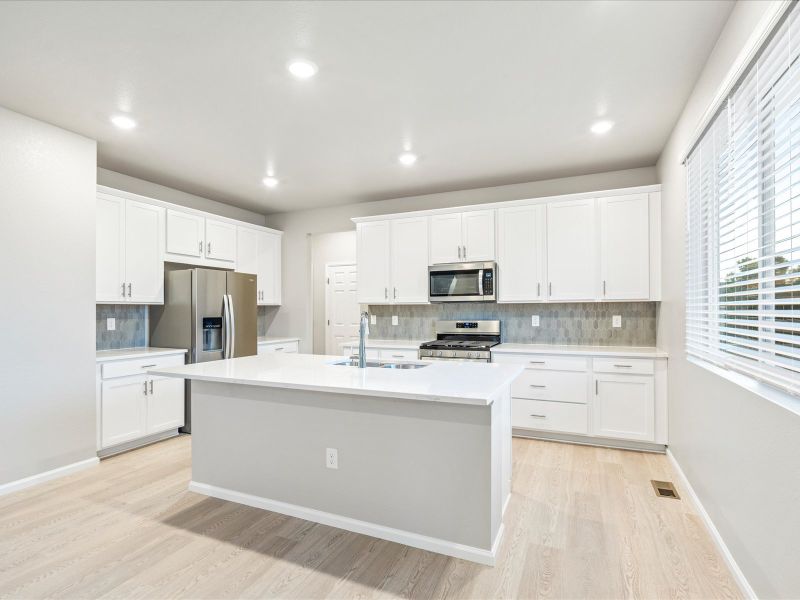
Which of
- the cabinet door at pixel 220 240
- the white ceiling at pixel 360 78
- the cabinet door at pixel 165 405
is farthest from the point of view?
the cabinet door at pixel 220 240

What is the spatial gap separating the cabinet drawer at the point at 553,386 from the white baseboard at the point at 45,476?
351cm

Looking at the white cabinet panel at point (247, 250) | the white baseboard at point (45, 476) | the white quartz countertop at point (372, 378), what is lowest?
the white baseboard at point (45, 476)

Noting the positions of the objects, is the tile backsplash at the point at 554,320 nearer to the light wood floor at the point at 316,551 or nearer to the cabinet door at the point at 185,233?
the light wood floor at the point at 316,551

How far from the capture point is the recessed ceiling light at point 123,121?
3.04m

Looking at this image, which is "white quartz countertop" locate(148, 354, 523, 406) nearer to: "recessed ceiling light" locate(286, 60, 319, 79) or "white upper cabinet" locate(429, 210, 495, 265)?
"recessed ceiling light" locate(286, 60, 319, 79)

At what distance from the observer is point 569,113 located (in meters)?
3.04

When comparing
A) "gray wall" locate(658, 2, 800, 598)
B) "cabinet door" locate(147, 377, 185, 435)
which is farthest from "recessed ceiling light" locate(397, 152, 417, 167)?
"cabinet door" locate(147, 377, 185, 435)

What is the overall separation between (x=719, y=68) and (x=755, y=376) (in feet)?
5.06

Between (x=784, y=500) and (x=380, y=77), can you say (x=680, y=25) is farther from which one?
(x=784, y=500)

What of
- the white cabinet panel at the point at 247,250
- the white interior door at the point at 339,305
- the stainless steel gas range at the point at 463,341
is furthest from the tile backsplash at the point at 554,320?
the white cabinet panel at the point at 247,250

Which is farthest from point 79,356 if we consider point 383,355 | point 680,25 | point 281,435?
point 680,25

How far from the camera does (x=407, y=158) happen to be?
3936 millimetres

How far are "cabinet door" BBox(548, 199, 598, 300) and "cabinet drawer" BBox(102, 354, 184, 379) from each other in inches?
144

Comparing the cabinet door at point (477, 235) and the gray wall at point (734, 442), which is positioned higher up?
the cabinet door at point (477, 235)
